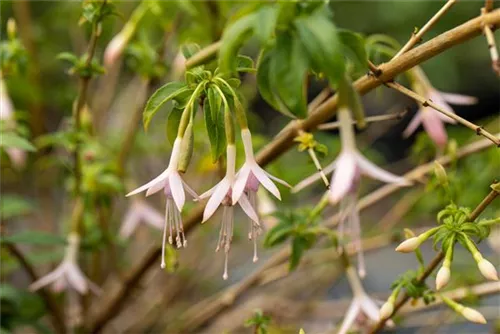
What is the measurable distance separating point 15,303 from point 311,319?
52 cm

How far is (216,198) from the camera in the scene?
1.53 feet

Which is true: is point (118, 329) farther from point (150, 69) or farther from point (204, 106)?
point (204, 106)

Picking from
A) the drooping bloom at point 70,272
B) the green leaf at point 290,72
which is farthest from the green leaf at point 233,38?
the drooping bloom at point 70,272

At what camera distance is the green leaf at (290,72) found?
376 mm

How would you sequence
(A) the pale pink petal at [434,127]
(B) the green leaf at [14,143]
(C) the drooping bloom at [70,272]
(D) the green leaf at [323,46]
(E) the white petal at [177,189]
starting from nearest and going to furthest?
(D) the green leaf at [323,46]
(E) the white petal at [177,189]
(B) the green leaf at [14,143]
(A) the pale pink petal at [434,127]
(C) the drooping bloom at [70,272]

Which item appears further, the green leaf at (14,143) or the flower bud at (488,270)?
the green leaf at (14,143)

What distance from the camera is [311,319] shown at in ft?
3.64

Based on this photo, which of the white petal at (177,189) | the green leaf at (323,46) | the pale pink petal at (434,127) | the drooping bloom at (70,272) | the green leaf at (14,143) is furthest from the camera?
the drooping bloom at (70,272)

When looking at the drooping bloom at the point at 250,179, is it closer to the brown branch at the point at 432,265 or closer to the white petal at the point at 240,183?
the white petal at the point at 240,183

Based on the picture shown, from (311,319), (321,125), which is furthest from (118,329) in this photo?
(321,125)

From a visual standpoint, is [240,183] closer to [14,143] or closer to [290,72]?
[290,72]

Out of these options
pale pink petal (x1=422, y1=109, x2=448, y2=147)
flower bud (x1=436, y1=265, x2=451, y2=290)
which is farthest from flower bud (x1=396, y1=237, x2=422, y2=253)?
pale pink petal (x1=422, y1=109, x2=448, y2=147)

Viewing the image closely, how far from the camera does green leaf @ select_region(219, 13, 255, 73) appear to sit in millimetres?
376

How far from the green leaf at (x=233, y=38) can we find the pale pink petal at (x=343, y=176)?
0.11 meters
